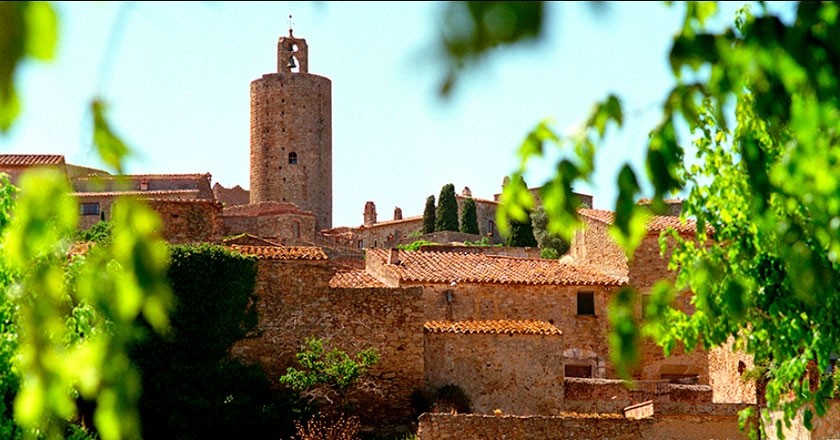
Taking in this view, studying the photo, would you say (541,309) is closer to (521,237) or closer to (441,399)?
(441,399)

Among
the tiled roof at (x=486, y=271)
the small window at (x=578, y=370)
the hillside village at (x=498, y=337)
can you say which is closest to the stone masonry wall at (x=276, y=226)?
the hillside village at (x=498, y=337)

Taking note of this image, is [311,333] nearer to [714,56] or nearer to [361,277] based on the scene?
[361,277]

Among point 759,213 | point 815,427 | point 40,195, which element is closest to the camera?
point 40,195

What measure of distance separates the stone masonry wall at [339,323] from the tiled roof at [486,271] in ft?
16.7

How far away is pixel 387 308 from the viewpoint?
1030 inches

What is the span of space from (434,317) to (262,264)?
6086 mm

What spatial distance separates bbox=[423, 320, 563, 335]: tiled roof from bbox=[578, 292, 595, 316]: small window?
5.56m

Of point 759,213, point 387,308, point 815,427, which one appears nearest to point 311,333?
point 387,308

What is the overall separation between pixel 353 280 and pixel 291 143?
46098mm

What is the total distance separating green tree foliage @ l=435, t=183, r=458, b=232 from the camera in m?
64.8

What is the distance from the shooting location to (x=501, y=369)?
26.2 meters

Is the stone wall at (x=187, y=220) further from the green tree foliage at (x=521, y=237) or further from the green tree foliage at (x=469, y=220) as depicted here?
the green tree foliage at (x=469, y=220)

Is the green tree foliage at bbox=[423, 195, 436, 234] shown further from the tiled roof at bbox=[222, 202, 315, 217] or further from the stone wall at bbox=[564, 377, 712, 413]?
the stone wall at bbox=[564, 377, 712, 413]

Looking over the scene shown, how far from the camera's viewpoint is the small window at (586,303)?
32844 millimetres
